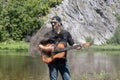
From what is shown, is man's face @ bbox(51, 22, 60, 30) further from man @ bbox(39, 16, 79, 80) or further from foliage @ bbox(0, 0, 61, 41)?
foliage @ bbox(0, 0, 61, 41)

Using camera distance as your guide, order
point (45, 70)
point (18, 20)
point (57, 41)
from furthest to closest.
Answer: point (18, 20)
point (45, 70)
point (57, 41)

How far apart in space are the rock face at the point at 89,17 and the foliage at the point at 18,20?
452 cm

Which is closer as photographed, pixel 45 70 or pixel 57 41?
pixel 57 41

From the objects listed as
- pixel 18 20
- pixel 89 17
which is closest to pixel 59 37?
pixel 18 20

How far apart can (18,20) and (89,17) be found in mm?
25362

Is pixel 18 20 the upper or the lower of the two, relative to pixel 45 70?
upper

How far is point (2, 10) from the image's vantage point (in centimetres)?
9106

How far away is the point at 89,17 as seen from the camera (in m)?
110

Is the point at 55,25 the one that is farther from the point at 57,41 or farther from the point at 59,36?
the point at 57,41

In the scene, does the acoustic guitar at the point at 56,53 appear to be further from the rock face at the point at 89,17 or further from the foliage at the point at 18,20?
the rock face at the point at 89,17

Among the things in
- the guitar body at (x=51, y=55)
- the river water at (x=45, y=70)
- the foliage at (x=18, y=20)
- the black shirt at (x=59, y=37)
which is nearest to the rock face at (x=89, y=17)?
the foliage at (x=18, y=20)

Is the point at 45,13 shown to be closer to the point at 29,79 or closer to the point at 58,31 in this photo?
the point at 29,79

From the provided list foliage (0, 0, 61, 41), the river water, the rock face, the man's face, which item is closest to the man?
the man's face

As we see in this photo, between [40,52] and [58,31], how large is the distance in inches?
33.8
